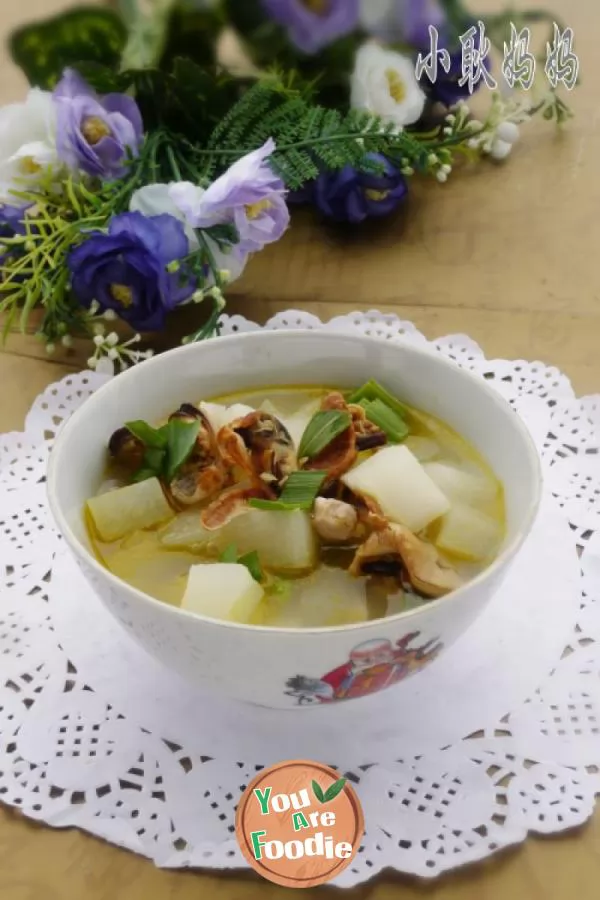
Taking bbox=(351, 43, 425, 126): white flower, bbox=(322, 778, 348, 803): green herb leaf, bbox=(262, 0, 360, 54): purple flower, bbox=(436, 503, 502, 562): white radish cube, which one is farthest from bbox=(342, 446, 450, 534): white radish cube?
bbox=(262, 0, 360, 54): purple flower

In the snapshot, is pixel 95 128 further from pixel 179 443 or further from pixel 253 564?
pixel 253 564

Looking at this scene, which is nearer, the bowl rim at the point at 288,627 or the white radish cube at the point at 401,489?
the bowl rim at the point at 288,627

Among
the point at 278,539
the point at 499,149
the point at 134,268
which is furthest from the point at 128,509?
the point at 499,149

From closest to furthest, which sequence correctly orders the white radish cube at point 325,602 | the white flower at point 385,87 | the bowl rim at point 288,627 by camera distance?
the bowl rim at point 288,627 < the white radish cube at point 325,602 < the white flower at point 385,87

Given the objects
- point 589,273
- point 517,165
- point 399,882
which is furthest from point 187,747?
point 517,165

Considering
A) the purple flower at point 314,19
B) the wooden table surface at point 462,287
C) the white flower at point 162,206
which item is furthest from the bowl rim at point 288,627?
the purple flower at point 314,19

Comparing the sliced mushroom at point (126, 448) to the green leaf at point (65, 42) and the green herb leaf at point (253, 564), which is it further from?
the green leaf at point (65, 42)
